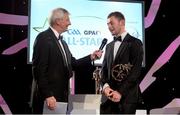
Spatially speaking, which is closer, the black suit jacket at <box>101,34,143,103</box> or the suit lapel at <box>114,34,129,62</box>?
the black suit jacket at <box>101,34,143,103</box>

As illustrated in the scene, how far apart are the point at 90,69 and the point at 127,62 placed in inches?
31.0

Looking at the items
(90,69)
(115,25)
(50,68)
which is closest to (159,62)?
(90,69)

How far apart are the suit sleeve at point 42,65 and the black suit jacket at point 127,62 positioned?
1.76ft

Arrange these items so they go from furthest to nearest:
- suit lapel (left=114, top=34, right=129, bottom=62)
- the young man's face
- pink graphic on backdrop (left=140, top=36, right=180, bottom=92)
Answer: pink graphic on backdrop (left=140, top=36, right=180, bottom=92)
the young man's face
suit lapel (left=114, top=34, right=129, bottom=62)

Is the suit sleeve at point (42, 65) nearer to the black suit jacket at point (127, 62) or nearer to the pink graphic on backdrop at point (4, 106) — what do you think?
the black suit jacket at point (127, 62)

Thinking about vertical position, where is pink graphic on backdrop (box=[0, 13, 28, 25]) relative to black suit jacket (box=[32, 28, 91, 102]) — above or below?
above

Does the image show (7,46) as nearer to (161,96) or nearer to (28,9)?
(28,9)

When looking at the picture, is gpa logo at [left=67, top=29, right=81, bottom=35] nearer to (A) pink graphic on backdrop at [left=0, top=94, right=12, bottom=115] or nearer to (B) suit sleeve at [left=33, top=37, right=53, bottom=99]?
(B) suit sleeve at [left=33, top=37, right=53, bottom=99]

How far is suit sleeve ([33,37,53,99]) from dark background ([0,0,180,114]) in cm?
78

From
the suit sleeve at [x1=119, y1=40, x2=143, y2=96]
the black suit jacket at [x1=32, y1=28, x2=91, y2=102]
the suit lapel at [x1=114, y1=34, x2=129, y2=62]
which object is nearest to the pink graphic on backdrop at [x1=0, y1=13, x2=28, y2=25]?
the black suit jacket at [x1=32, y1=28, x2=91, y2=102]

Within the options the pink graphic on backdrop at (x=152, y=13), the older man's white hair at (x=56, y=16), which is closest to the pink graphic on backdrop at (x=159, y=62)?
the pink graphic on backdrop at (x=152, y=13)

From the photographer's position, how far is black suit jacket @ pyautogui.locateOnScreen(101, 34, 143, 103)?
2928 mm

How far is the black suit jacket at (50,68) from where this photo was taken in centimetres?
286

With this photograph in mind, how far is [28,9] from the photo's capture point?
365 cm
